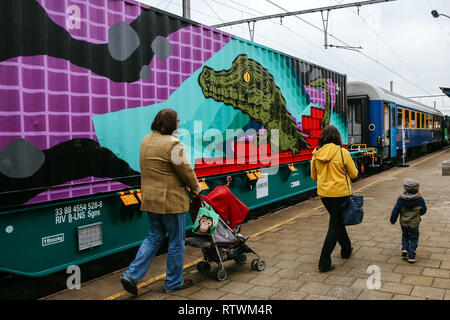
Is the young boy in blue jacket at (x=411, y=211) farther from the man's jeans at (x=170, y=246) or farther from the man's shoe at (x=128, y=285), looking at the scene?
the man's shoe at (x=128, y=285)

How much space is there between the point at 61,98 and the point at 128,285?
1.87 meters

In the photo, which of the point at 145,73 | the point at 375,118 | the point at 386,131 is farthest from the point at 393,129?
the point at 145,73

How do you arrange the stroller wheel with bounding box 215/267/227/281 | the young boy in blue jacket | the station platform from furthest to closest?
the young boy in blue jacket, the stroller wheel with bounding box 215/267/227/281, the station platform

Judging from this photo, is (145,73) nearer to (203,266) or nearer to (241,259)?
(203,266)

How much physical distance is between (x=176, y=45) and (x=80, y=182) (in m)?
A: 2.30

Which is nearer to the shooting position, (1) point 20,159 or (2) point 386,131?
(1) point 20,159

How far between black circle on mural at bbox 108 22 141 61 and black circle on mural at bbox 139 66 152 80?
249mm

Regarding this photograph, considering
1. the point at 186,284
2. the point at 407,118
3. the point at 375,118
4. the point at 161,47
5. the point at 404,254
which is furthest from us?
the point at 407,118

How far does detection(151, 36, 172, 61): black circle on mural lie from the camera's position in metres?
5.10

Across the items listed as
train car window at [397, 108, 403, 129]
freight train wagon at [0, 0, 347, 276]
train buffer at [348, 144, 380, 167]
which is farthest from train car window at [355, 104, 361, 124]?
freight train wagon at [0, 0, 347, 276]

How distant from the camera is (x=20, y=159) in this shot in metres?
3.62

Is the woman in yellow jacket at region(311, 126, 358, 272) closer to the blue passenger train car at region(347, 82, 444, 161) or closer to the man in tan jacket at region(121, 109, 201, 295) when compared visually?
the man in tan jacket at region(121, 109, 201, 295)

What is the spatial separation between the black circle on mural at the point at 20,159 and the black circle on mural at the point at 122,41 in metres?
1.41

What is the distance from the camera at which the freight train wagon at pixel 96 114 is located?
3.62 meters
